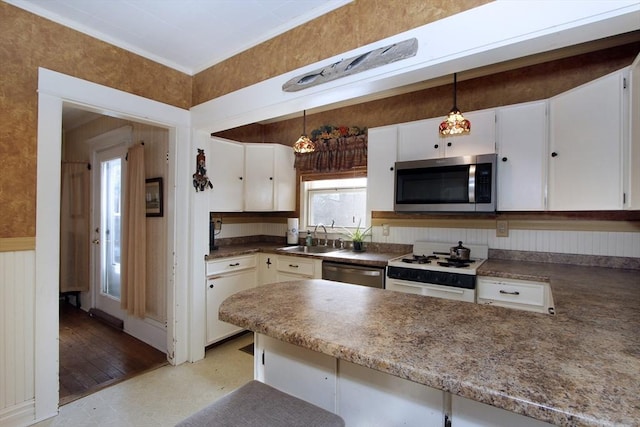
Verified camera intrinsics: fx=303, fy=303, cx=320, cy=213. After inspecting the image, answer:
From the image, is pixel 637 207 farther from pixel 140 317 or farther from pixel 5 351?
pixel 140 317

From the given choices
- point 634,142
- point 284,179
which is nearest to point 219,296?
point 284,179

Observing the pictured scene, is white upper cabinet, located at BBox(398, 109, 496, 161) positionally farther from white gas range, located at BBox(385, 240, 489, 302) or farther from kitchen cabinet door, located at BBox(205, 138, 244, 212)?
kitchen cabinet door, located at BBox(205, 138, 244, 212)

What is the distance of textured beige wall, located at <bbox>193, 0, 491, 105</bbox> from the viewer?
151 centimetres

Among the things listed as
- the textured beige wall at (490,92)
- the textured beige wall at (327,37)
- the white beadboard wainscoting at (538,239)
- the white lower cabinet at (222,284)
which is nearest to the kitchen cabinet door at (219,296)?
the white lower cabinet at (222,284)

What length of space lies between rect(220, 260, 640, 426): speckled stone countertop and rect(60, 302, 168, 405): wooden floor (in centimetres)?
195

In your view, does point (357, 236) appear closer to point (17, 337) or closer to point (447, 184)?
point (447, 184)

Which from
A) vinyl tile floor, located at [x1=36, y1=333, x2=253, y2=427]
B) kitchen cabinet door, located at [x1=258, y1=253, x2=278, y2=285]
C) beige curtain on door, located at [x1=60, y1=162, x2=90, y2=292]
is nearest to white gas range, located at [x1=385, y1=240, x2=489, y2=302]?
kitchen cabinet door, located at [x1=258, y1=253, x2=278, y2=285]

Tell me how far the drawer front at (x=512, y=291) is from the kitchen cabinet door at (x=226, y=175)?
250cm

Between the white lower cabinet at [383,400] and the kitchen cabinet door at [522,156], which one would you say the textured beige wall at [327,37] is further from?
the white lower cabinet at [383,400]

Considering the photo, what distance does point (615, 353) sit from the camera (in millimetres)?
834

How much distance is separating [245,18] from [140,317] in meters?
2.95

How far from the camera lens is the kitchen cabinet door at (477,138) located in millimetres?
2426

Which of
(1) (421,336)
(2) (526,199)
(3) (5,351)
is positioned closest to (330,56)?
(1) (421,336)

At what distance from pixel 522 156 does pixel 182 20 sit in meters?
2.61
